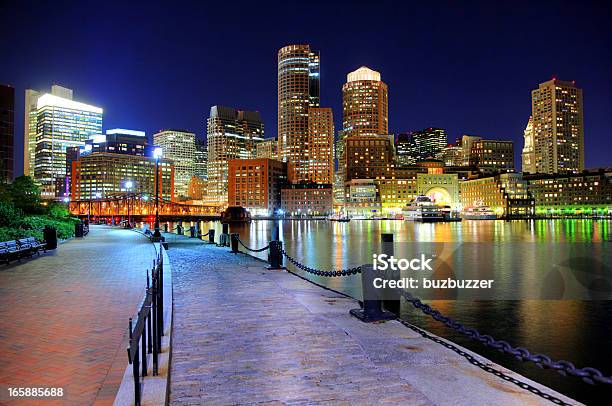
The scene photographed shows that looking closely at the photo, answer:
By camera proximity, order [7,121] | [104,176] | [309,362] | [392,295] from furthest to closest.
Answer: [104,176]
[7,121]
[392,295]
[309,362]

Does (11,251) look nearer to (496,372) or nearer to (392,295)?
(392,295)

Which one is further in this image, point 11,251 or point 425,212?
point 425,212

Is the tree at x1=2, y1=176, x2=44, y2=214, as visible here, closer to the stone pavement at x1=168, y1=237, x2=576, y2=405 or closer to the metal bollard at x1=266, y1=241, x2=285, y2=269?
the metal bollard at x1=266, y1=241, x2=285, y2=269

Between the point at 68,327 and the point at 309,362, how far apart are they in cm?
496

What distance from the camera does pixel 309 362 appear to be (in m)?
6.47

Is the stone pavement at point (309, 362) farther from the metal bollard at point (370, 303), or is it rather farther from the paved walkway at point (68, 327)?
the paved walkway at point (68, 327)

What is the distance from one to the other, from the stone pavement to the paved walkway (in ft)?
3.27

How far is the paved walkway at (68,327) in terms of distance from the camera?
6.03m

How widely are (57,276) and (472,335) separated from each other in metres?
13.3

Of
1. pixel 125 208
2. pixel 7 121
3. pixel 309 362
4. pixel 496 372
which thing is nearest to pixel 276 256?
pixel 309 362

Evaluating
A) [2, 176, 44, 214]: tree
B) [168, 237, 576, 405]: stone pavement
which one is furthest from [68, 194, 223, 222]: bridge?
[168, 237, 576, 405]: stone pavement

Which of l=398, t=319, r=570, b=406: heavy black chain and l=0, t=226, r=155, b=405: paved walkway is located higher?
l=0, t=226, r=155, b=405: paved walkway

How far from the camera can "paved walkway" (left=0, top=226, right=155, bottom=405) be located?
6027 millimetres

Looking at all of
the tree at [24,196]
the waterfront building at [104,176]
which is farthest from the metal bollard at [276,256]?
the waterfront building at [104,176]
